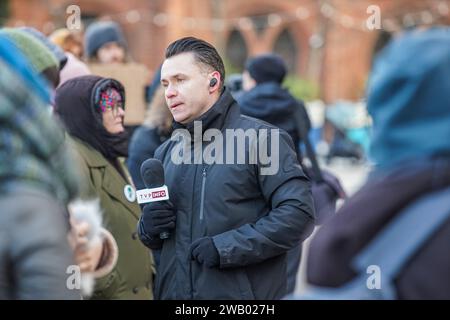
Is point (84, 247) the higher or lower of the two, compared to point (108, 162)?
lower

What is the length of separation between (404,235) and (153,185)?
6.03ft

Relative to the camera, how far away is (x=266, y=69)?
5.85 metres

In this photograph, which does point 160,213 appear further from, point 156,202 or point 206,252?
point 206,252

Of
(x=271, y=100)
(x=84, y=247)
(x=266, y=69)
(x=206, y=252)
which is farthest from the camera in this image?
(x=266, y=69)

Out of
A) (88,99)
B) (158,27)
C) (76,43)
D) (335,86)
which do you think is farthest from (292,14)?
(88,99)

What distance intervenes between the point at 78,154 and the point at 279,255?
105 cm

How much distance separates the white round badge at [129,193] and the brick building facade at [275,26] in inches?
861

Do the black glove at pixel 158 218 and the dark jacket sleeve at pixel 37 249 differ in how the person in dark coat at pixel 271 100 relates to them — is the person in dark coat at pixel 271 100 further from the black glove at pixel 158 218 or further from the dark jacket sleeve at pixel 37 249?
the dark jacket sleeve at pixel 37 249

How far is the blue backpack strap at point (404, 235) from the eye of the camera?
182 cm

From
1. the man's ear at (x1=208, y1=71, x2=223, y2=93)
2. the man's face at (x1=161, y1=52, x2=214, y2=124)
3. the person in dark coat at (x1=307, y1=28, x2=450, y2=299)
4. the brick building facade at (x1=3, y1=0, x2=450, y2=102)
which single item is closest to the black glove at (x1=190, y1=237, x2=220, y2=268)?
the man's face at (x1=161, y1=52, x2=214, y2=124)

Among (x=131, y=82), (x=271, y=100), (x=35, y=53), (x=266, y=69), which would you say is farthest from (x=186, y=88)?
(x=131, y=82)

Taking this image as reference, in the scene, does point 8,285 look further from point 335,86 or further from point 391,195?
point 335,86

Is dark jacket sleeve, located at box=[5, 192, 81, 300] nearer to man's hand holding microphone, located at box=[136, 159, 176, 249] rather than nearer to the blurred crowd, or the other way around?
the blurred crowd

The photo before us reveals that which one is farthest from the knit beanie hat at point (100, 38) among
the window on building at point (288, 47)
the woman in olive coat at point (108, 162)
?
the window on building at point (288, 47)
